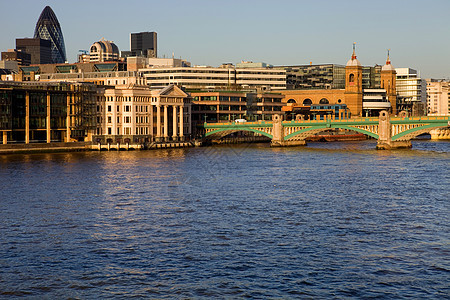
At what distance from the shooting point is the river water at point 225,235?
37.3m

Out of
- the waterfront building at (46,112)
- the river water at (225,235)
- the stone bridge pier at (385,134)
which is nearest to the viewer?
the river water at (225,235)

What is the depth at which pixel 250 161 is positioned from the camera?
384ft

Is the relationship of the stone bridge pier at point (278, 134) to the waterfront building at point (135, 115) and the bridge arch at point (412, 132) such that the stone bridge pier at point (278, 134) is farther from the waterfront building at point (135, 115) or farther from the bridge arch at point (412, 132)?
the bridge arch at point (412, 132)

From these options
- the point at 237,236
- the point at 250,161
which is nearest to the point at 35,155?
the point at 250,161

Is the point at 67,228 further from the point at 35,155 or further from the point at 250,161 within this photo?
the point at 35,155

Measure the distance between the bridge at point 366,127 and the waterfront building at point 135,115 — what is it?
1729cm

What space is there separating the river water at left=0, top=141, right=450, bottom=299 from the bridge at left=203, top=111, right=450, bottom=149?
48733mm

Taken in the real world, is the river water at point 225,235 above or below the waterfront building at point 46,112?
below

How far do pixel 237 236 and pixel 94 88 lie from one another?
114006 mm

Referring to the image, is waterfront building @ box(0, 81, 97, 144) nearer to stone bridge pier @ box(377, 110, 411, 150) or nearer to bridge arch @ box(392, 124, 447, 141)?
stone bridge pier @ box(377, 110, 411, 150)

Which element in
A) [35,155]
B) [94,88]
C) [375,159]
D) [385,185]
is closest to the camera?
[385,185]

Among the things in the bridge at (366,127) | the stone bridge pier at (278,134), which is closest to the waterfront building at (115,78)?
the bridge at (366,127)

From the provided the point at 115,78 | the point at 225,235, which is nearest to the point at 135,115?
the point at 115,78

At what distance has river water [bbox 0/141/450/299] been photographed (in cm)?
3734
